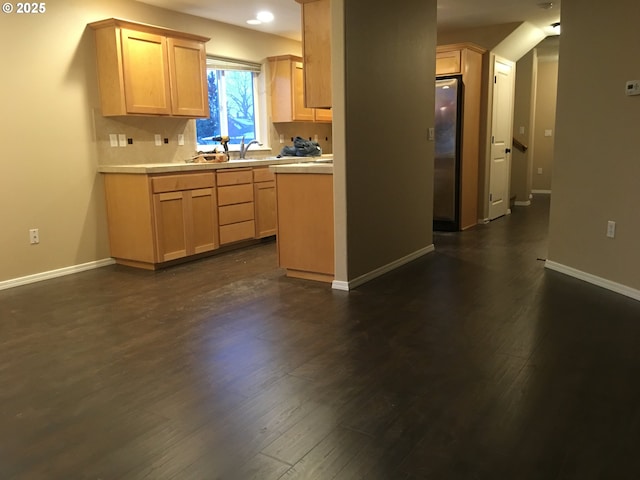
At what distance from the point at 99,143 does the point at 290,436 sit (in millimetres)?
3712

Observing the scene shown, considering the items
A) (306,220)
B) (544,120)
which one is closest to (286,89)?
(306,220)

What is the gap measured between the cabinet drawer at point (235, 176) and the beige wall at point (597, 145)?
114 inches

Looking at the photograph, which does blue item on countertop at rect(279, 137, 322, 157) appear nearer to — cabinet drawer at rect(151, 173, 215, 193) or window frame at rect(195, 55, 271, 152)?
window frame at rect(195, 55, 271, 152)

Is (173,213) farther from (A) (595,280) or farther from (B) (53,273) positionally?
(A) (595,280)

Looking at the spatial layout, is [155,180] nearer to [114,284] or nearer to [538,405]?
[114,284]

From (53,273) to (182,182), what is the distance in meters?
1.33

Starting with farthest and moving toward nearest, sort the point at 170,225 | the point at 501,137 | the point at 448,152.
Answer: the point at 501,137, the point at 448,152, the point at 170,225

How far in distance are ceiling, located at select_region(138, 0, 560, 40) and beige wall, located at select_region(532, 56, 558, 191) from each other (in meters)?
2.88

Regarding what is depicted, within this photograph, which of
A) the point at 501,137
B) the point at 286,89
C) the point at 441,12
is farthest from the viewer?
the point at 501,137

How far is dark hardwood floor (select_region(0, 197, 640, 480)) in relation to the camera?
6.02 feet

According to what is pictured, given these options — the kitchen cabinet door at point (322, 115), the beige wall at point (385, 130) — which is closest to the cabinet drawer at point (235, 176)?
the beige wall at point (385, 130)

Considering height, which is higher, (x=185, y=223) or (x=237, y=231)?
(x=185, y=223)

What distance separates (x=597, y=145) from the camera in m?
3.85

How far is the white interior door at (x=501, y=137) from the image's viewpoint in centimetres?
682
